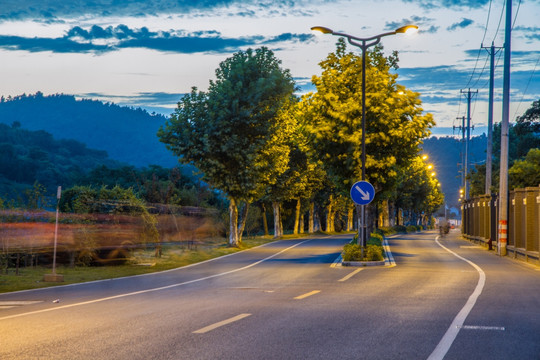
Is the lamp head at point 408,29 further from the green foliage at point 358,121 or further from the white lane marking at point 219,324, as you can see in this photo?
the white lane marking at point 219,324

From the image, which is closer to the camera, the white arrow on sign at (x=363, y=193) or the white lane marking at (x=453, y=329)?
the white lane marking at (x=453, y=329)

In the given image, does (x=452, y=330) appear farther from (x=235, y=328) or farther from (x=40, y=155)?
(x=40, y=155)

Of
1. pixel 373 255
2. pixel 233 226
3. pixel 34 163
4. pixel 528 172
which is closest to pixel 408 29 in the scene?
pixel 373 255

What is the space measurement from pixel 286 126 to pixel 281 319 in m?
33.4

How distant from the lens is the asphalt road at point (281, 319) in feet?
27.8

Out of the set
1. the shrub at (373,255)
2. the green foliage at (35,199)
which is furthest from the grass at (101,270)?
the shrub at (373,255)

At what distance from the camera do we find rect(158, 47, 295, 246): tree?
41094mm

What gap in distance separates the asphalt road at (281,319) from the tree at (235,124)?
2124 cm

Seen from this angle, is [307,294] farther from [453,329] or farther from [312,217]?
[312,217]

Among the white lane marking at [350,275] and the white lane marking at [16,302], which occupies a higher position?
the white lane marking at [350,275]

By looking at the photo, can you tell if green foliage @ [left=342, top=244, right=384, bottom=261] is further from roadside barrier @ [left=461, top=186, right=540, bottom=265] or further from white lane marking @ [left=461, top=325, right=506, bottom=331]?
white lane marking @ [left=461, top=325, right=506, bottom=331]

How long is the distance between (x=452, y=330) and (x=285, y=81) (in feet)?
111

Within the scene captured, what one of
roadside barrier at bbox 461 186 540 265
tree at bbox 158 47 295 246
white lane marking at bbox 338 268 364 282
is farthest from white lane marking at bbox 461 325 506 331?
tree at bbox 158 47 295 246

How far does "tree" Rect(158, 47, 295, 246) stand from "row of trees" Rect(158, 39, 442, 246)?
0.06 metres
